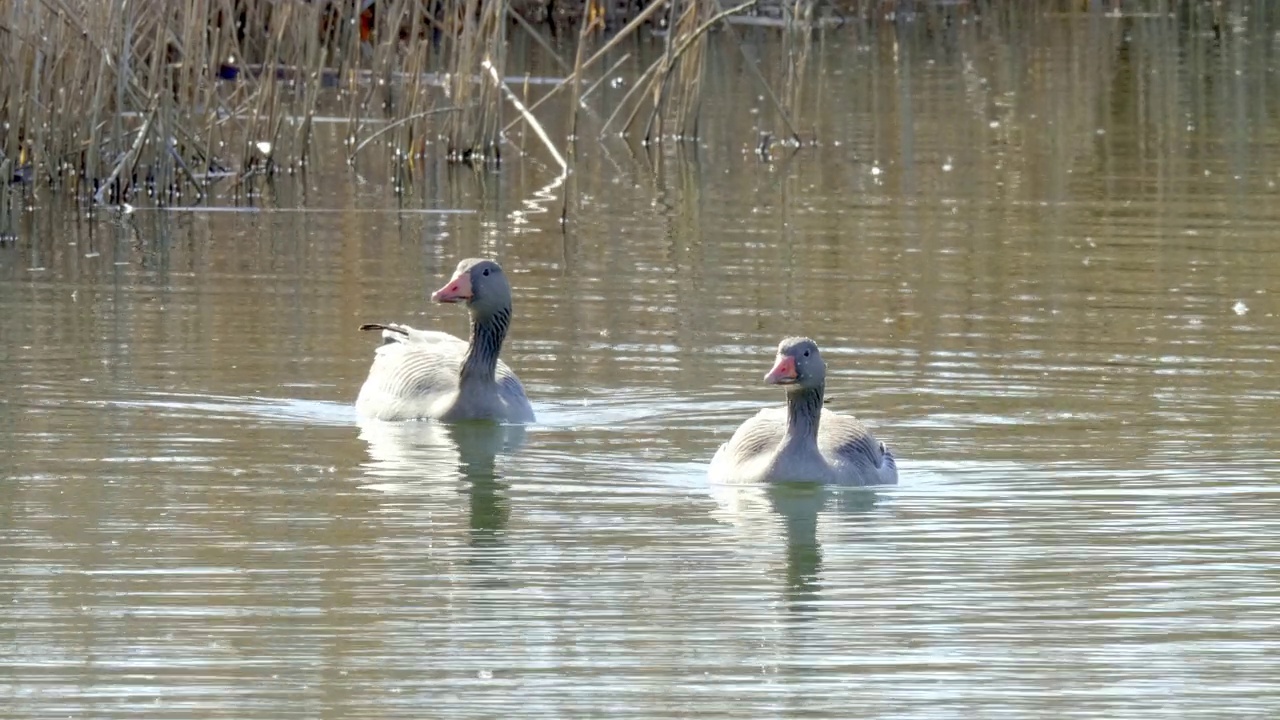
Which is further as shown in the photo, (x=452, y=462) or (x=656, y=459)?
(x=452, y=462)

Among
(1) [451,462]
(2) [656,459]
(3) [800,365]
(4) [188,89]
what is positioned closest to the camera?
(3) [800,365]

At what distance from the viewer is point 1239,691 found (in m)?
6.58

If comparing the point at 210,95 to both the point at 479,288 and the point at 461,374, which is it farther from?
the point at 461,374

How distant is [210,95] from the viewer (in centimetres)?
1967

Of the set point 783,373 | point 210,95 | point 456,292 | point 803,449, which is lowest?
point 803,449

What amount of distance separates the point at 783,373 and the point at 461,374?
8.39ft

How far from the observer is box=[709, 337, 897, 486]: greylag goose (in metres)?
9.90

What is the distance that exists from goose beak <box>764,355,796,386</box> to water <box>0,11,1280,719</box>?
0.49m

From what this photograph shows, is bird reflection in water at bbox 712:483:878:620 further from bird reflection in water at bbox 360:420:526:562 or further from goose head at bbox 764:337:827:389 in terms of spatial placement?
bird reflection in water at bbox 360:420:526:562

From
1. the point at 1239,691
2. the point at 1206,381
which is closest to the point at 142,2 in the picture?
the point at 1206,381

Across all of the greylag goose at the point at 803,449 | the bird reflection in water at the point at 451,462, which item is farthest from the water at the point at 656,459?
the greylag goose at the point at 803,449

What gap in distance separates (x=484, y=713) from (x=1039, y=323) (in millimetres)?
7981

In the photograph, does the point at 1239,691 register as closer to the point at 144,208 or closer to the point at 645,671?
the point at 645,671

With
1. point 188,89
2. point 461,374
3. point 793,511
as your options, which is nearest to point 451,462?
point 461,374
